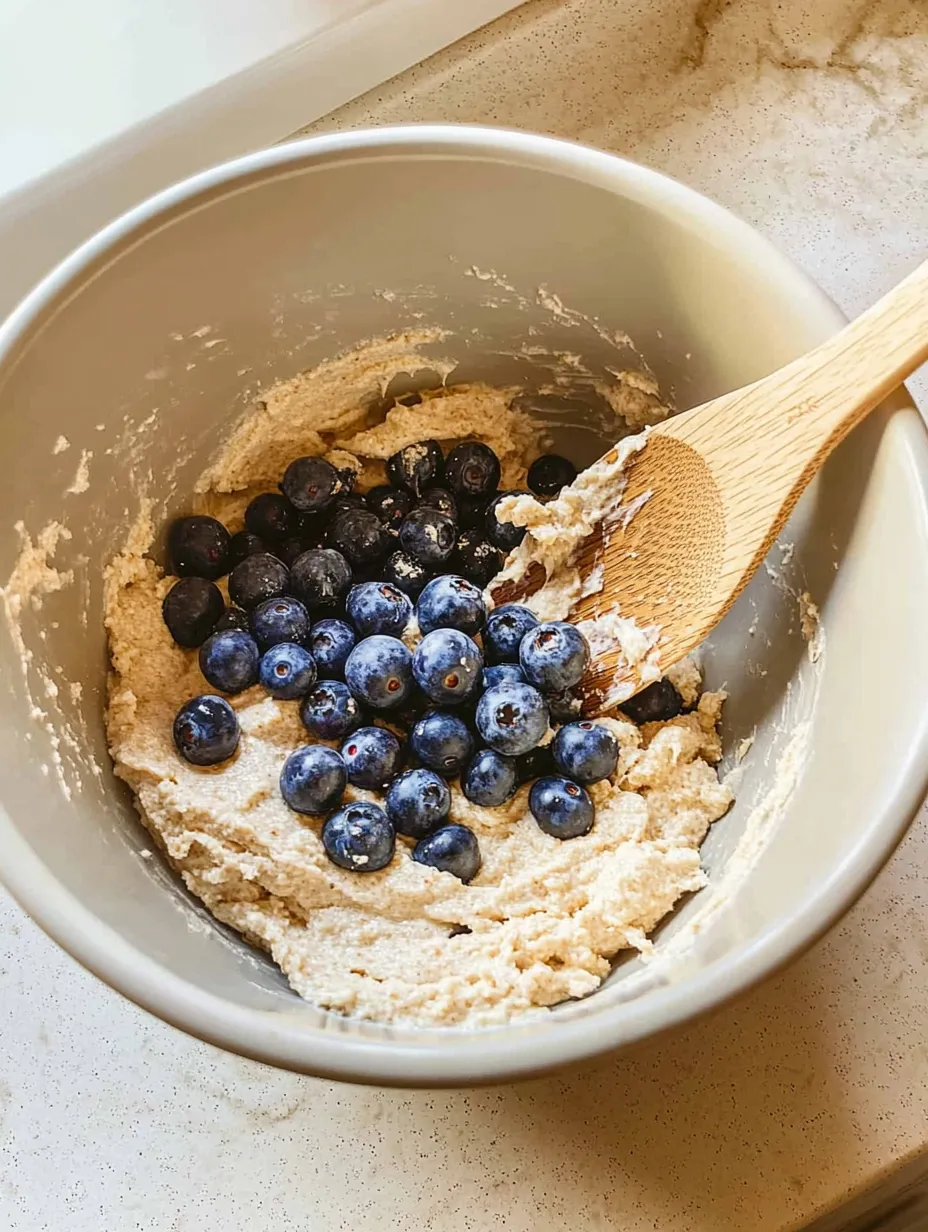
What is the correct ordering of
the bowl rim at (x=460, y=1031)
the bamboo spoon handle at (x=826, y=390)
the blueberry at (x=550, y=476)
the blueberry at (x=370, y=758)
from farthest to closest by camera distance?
the blueberry at (x=550, y=476) < the blueberry at (x=370, y=758) < the bamboo spoon handle at (x=826, y=390) < the bowl rim at (x=460, y=1031)

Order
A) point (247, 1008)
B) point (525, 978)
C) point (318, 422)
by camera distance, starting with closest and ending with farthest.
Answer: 1. point (247, 1008)
2. point (525, 978)
3. point (318, 422)

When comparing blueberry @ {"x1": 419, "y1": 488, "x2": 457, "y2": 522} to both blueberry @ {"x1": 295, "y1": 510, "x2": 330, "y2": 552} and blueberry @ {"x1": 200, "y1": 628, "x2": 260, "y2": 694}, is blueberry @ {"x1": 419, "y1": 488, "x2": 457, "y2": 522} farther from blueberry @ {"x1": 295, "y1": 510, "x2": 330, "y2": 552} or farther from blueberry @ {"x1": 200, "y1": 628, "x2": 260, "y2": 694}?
blueberry @ {"x1": 200, "y1": 628, "x2": 260, "y2": 694}

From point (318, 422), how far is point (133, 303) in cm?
30

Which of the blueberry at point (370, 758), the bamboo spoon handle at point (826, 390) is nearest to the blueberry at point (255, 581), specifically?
the blueberry at point (370, 758)

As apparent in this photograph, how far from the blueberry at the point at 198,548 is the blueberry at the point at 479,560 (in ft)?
0.91

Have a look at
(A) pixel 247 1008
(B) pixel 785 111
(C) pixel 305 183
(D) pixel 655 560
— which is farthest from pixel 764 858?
(B) pixel 785 111

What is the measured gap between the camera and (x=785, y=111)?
1.54 meters

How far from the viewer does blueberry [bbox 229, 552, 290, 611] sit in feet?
4.09

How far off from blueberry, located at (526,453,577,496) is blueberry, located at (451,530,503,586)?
110 millimetres

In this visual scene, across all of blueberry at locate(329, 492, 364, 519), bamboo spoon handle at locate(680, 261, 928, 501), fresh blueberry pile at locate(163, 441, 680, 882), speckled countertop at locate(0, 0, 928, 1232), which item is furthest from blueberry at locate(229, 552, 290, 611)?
bamboo spoon handle at locate(680, 261, 928, 501)

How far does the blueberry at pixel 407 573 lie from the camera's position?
4.17 feet

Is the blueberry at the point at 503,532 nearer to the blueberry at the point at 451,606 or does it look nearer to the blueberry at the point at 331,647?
the blueberry at the point at 451,606

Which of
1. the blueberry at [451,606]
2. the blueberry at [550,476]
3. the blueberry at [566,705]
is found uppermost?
the blueberry at [550,476]

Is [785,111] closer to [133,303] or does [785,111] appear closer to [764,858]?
[133,303]
